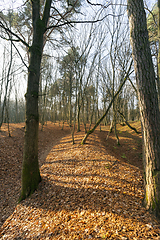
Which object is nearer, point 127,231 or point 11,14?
point 127,231

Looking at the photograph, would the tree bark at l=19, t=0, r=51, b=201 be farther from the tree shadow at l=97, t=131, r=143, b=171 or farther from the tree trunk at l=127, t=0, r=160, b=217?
the tree shadow at l=97, t=131, r=143, b=171

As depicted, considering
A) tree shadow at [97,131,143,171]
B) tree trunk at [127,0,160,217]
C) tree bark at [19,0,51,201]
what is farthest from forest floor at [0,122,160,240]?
tree shadow at [97,131,143,171]

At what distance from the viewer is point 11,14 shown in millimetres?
8766

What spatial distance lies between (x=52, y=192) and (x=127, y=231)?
2.46 meters

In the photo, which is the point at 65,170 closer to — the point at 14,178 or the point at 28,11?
the point at 14,178

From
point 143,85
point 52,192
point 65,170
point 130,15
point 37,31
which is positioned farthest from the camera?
point 65,170

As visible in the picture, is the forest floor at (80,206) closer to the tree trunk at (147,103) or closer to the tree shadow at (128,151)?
the tree trunk at (147,103)

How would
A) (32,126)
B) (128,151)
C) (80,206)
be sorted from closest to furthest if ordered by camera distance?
1. (80,206)
2. (32,126)
3. (128,151)

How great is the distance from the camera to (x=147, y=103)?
269 cm

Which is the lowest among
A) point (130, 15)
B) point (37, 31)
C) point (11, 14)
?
point (130, 15)

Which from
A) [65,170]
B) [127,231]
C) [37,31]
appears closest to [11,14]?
[37,31]

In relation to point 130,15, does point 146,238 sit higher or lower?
lower

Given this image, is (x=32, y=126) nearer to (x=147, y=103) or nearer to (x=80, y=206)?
(x=80, y=206)

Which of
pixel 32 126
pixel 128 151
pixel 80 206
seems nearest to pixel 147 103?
pixel 80 206
